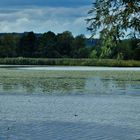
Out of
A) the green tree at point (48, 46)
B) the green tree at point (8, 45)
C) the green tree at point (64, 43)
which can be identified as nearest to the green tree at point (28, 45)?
the green tree at point (8, 45)

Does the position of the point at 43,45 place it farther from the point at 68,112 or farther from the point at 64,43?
the point at 68,112

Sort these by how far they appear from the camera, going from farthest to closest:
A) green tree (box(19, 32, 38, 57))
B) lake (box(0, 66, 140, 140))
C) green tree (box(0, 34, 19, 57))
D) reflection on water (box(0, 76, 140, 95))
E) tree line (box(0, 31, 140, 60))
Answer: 1. green tree (box(19, 32, 38, 57))
2. green tree (box(0, 34, 19, 57))
3. tree line (box(0, 31, 140, 60))
4. reflection on water (box(0, 76, 140, 95))
5. lake (box(0, 66, 140, 140))

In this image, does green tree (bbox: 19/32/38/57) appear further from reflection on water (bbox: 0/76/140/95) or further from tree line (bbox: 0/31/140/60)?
reflection on water (bbox: 0/76/140/95)

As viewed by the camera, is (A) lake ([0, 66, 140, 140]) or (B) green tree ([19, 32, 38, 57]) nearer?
(A) lake ([0, 66, 140, 140])

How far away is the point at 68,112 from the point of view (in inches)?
794

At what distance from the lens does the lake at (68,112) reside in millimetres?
15391

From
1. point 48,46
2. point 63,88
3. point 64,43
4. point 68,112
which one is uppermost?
point 64,43

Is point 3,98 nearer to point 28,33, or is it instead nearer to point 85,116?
point 85,116

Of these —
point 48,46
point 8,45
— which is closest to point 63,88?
point 48,46

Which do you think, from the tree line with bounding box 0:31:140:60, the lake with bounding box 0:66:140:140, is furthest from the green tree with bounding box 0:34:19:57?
the lake with bounding box 0:66:140:140

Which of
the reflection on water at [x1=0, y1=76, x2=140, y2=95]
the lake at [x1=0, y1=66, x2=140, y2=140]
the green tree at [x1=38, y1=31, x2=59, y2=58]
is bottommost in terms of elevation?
the reflection on water at [x1=0, y1=76, x2=140, y2=95]

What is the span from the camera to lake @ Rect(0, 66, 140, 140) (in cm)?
1539

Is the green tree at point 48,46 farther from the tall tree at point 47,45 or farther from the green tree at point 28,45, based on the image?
the green tree at point 28,45

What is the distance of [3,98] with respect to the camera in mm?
25219
